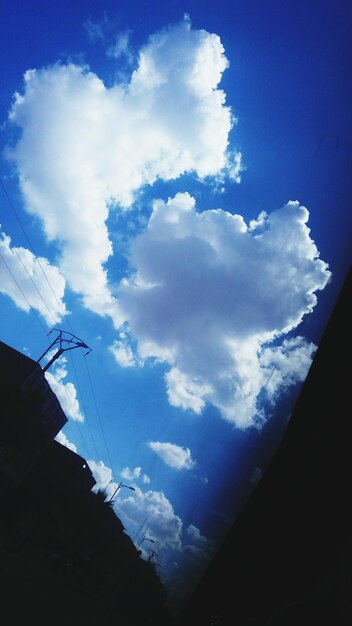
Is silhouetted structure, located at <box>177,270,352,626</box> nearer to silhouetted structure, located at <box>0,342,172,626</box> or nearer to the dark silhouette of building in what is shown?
silhouetted structure, located at <box>0,342,172,626</box>

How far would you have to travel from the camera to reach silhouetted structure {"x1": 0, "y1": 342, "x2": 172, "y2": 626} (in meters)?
21.3

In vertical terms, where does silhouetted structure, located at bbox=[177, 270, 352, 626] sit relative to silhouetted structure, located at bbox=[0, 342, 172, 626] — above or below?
above

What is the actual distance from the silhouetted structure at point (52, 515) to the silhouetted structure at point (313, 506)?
572 inches

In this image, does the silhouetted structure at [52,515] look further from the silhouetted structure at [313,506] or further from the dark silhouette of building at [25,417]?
the silhouetted structure at [313,506]

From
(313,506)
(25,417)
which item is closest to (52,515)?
(25,417)

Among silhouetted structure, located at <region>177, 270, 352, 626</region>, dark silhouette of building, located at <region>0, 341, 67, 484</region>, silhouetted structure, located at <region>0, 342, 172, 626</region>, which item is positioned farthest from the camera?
dark silhouette of building, located at <region>0, 341, 67, 484</region>

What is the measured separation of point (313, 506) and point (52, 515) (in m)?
38.4

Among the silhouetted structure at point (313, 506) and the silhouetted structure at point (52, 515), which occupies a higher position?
the silhouetted structure at point (313, 506)

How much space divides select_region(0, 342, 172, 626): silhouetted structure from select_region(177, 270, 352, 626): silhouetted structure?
14.5m

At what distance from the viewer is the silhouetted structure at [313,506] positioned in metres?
1.53

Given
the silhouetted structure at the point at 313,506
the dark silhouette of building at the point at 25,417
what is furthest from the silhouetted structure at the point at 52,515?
the silhouetted structure at the point at 313,506

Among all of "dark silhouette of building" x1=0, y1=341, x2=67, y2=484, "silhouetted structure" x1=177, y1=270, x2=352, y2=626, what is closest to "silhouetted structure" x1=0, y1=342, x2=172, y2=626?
"dark silhouette of building" x1=0, y1=341, x2=67, y2=484

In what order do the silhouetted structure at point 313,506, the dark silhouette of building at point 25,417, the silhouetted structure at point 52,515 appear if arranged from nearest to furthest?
the silhouetted structure at point 313,506, the silhouetted structure at point 52,515, the dark silhouette of building at point 25,417

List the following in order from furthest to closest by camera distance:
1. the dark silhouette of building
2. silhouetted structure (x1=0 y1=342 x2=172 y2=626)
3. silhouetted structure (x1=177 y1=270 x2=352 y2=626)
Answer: the dark silhouette of building, silhouetted structure (x1=0 y1=342 x2=172 y2=626), silhouetted structure (x1=177 y1=270 x2=352 y2=626)
